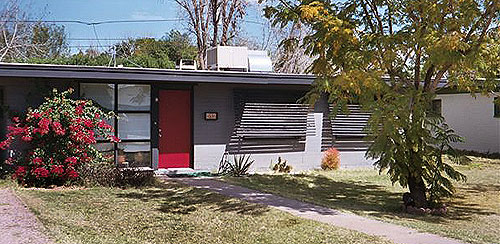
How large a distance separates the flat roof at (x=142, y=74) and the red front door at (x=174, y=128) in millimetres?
1007

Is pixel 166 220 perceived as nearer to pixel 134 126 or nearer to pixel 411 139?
pixel 411 139

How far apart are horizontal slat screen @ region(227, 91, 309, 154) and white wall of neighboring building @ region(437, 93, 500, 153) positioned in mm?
8532

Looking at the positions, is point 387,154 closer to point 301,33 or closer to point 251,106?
point 251,106

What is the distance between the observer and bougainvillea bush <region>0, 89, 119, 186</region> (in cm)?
1053

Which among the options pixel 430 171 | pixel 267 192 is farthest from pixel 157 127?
pixel 430 171

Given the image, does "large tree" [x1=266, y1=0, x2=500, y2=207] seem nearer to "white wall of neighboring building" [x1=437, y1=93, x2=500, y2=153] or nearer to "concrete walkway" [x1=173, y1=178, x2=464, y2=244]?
"concrete walkway" [x1=173, y1=178, x2=464, y2=244]

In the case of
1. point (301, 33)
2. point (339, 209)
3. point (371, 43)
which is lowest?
point (339, 209)

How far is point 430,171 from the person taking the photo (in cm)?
951

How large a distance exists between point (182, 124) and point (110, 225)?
619 cm

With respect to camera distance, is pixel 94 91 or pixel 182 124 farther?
pixel 182 124

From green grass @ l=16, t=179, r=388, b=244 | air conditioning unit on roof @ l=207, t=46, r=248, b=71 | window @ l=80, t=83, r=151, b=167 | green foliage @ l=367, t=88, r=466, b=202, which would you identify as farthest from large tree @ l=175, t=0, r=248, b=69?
green foliage @ l=367, t=88, r=466, b=202

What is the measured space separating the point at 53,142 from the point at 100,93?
6.96 ft

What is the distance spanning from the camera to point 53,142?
35.5 ft

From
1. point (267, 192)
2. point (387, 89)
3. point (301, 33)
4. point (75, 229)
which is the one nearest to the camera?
point (75, 229)
